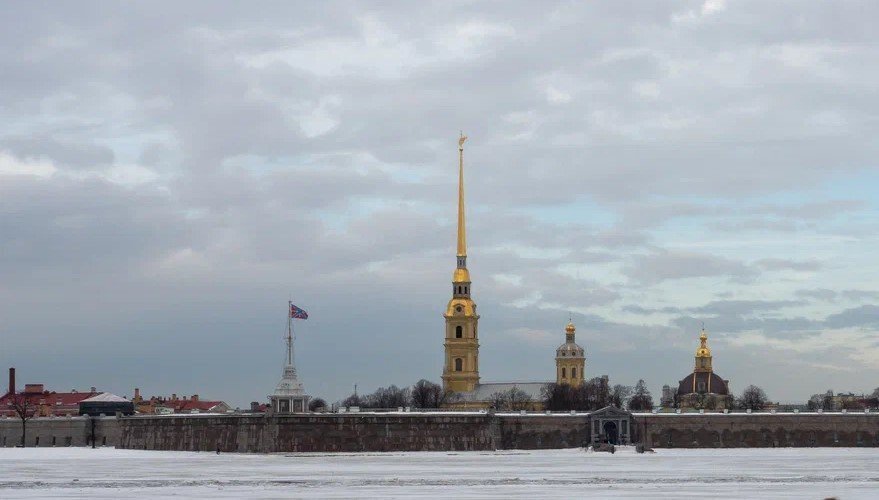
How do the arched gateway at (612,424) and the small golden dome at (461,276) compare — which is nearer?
the arched gateway at (612,424)

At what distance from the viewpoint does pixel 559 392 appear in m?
177

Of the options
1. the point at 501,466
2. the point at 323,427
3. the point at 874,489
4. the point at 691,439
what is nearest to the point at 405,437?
the point at 323,427

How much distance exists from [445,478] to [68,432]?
242ft

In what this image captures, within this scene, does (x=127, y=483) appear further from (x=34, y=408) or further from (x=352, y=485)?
(x=34, y=408)

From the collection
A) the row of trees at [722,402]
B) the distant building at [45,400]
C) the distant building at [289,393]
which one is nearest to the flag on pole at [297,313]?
the distant building at [289,393]

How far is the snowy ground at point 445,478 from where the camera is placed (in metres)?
52.8

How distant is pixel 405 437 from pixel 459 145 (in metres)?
70.6

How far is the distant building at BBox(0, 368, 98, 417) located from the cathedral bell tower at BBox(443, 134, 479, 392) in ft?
136

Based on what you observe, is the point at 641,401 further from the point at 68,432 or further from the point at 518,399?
the point at 68,432

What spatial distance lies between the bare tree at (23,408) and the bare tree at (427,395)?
4263 cm

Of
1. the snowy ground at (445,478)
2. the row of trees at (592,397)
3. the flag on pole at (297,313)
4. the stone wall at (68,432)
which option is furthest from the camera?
the row of trees at (592,397)

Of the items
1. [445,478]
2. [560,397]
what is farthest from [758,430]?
[445,478]

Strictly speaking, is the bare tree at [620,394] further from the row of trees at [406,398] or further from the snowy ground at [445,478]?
the snowy ground at [445,478]

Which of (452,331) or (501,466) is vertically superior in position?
(452,331)
